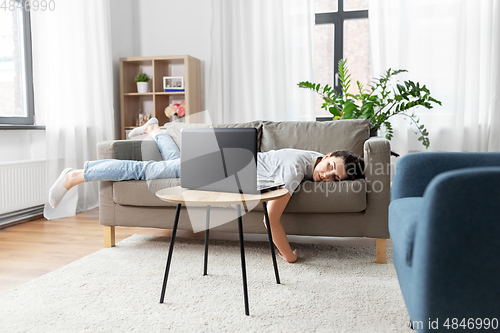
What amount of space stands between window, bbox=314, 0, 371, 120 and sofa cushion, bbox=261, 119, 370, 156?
1526mm

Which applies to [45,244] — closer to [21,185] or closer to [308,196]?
[21,185]

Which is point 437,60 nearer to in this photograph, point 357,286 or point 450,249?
point 357,286

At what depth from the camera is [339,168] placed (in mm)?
2057

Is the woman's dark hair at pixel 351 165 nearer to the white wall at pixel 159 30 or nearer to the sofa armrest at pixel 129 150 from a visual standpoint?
the sofa armrest at pixel 129 150

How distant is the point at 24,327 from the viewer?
1.35m

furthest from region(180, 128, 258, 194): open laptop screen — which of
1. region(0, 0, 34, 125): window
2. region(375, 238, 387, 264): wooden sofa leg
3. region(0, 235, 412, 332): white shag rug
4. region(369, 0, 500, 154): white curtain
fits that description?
region(369, 0, 500, 154): white curtain

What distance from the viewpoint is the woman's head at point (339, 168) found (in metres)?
2.05

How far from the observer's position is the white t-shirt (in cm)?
195

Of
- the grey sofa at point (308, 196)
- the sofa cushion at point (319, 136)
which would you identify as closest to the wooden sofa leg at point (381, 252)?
the grey sofa at point (308, 196)

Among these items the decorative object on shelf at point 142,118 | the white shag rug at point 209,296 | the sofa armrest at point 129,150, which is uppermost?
the decorative object on shelf at point 142,118

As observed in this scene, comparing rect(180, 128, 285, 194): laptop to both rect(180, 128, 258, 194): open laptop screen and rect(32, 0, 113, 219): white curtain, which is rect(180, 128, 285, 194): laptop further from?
rect(32, 0, 113, 219): white curtain

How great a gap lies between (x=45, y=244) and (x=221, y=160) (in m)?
1.59

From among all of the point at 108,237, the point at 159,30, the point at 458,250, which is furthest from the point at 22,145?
the point at 458,250

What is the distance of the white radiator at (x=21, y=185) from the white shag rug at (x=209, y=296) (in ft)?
3.80
